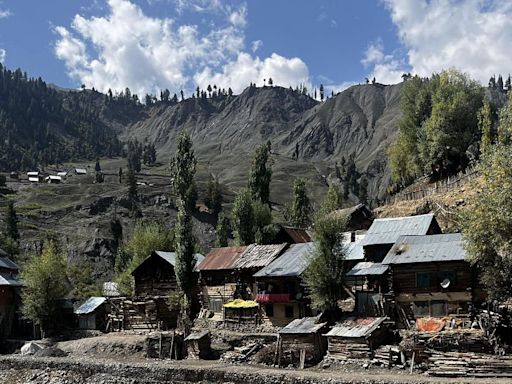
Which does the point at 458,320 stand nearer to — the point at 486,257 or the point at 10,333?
the point at 486,257

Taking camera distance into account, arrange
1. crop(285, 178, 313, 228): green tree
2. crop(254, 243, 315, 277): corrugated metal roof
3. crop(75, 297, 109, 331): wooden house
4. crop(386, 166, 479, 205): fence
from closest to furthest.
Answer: crop(254, 243, 315, 277): corrugated metal roof < crop(75, 297, 109, 331): wooden house < crop(386, 166, 479, 205): fence < crop(285, 178, 313, 228): green tree

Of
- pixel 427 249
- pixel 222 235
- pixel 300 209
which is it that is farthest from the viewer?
pixel 300 209

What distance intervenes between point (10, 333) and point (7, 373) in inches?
807

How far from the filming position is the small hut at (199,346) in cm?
4912

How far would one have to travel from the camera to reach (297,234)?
6831cm

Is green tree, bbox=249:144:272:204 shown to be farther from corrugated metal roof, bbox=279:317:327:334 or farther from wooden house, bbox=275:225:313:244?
corrugated metal roof, bbox=279:317:327:334

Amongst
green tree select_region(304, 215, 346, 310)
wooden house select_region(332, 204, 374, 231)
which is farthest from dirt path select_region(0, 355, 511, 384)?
wooden house select_region(332, 204, 374, 231)

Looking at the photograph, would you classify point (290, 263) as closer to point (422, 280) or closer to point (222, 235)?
point (422, 280)

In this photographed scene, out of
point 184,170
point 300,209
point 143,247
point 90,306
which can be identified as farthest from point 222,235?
point 90,306

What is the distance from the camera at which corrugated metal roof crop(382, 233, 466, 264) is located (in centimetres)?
4331

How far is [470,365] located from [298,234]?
3579cm

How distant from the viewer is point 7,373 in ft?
169

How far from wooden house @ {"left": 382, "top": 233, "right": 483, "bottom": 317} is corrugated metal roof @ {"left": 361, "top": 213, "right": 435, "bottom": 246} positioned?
218 inches

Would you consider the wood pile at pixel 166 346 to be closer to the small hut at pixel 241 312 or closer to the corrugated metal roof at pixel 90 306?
the small hut at pixel 241 312
